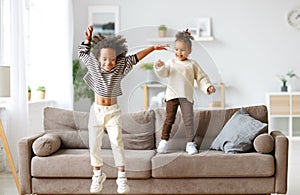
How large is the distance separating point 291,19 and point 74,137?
5180mm

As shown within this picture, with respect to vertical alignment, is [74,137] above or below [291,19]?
below

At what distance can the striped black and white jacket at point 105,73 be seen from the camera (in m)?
3.32

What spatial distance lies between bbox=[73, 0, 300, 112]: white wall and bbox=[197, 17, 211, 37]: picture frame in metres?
0.09

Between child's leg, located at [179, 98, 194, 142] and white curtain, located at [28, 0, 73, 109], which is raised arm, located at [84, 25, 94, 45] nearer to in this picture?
child's leg, located at [179, 98, 194, 142]

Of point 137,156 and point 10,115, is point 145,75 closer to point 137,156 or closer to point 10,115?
point 137,156

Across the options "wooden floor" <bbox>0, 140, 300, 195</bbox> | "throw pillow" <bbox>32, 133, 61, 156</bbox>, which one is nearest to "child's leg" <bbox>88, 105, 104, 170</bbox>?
"throw pillow" <bbox>32, 133, 61, 156</bbox>

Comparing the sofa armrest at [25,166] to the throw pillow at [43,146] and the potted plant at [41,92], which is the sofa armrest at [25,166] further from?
the potted plant at [41,92]

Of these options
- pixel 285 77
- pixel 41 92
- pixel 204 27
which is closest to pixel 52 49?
pixel 41 92

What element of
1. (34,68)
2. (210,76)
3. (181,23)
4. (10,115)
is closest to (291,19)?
(181,23)

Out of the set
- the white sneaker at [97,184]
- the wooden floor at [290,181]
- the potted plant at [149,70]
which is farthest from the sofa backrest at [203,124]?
the wooden floor at [290,181]

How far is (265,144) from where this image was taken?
4254mm

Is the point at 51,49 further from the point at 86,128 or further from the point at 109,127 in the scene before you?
the point at 109,127

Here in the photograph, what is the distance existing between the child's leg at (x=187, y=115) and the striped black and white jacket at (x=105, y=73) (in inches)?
17.4

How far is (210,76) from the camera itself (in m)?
3.61
